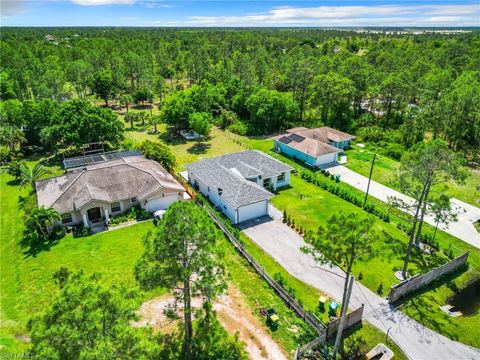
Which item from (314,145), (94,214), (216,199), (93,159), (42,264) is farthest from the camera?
(314,145)

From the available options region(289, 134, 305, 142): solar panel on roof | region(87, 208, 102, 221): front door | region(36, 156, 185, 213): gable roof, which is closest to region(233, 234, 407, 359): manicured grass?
region(36, 156, 185, 213): gable roof

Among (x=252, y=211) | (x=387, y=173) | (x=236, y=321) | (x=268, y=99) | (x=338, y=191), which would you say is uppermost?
(x=268, y=99)

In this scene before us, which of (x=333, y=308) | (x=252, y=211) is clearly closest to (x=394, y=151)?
(x=252, y=211)

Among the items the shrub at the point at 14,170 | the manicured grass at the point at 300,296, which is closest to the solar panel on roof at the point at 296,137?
the manicured grass at the point at 300,296

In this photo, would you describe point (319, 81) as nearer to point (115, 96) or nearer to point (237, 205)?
point (237, 205)

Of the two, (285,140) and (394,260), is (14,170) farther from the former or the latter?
(394,260)

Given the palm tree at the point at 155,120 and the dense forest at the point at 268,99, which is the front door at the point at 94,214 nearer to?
the dense forest at the point at 268,99
